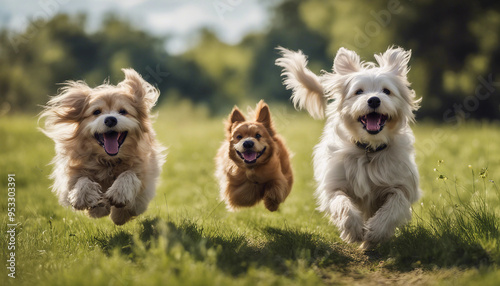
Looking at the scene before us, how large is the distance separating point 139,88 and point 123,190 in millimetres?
1245

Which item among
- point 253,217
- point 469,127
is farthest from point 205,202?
point 469,127

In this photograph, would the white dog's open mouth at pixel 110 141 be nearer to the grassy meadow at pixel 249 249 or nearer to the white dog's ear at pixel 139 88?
the white dog's ear at pixel 139 88

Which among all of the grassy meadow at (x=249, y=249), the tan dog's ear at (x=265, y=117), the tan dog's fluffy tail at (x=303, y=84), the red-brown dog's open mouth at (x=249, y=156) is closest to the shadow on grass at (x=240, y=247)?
the grassy meadow at (x=249, y=249)

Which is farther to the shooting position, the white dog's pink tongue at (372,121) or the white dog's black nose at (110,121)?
the white dog's black nose at (110,121)

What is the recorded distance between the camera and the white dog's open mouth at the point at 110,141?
4.52 meters

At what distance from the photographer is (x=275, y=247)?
416 centimetres

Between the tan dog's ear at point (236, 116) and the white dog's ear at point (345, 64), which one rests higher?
the white dog's ear at point (345, 64)

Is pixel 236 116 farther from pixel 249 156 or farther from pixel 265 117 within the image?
pixel 249 156

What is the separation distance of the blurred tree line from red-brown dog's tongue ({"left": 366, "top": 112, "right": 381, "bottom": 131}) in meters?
2.96

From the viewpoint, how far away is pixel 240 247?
4.07 meters

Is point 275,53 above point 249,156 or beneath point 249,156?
above

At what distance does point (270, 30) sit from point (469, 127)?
1057 inches

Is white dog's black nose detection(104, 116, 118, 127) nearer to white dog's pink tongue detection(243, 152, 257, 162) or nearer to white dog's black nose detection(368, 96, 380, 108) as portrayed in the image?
white dog's pink tongue detection(243, 152, 257, 162)

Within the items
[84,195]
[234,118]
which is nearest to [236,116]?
[234,118]
